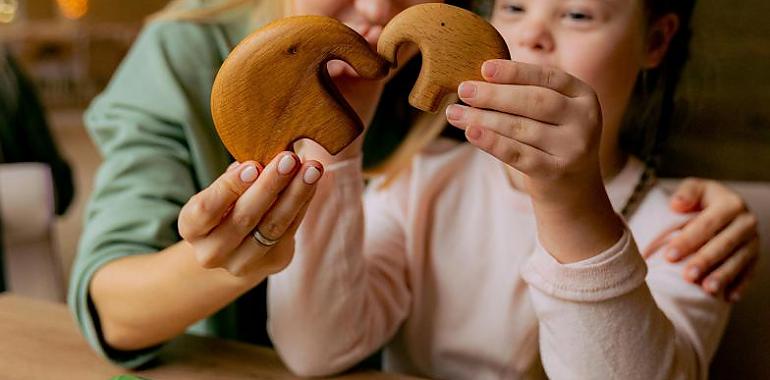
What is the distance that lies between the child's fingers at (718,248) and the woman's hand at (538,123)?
230 millimetres

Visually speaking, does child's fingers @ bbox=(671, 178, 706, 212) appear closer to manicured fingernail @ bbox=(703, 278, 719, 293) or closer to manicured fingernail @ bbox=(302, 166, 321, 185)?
manicured fingernail @ bbox=(703, 278, 719, 293)

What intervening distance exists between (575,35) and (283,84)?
0.29m

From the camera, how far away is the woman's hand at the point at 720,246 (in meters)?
0.71

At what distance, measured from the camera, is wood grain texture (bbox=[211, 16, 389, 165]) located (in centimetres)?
52

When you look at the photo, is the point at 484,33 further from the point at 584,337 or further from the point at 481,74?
the point at 584,337

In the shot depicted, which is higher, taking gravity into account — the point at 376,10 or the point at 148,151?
the point at 376,10

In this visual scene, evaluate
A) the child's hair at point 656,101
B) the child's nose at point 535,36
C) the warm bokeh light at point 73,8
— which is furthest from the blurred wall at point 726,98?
the warm bokeh light at point 73,8

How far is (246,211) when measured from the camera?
1.75 feet

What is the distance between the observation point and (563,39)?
0.69 metres

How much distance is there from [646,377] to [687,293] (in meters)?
0.13

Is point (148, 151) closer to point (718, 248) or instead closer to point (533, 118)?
point (533, 118)

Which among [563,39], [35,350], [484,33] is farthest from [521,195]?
[35,350]

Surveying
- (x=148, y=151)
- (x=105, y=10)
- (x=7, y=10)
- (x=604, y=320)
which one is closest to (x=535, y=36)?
(x=604, y=320)

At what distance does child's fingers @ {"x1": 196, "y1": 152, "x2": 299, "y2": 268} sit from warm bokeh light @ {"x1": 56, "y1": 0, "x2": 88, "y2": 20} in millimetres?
4732
